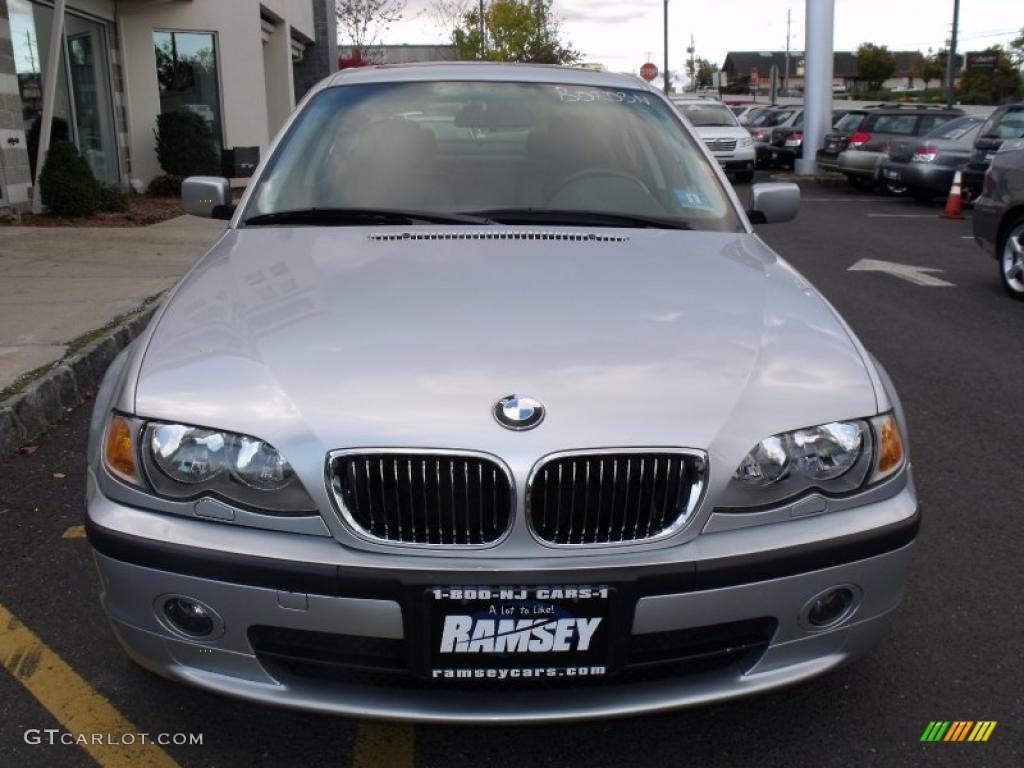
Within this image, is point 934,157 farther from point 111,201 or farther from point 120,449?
point 120,449

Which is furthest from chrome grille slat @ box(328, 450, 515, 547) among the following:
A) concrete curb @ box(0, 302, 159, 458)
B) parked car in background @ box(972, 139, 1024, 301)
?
parked car in background @ box(972, 139, 1024, 301)

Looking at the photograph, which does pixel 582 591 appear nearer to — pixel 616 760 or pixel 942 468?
pixel 616 760

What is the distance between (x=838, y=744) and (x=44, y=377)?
13.5ft

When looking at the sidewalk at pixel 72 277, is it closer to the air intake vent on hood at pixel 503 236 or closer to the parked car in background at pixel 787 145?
the air intake vent on hood at pixel 503 236

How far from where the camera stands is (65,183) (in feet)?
38.9

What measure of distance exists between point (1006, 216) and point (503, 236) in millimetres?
6692

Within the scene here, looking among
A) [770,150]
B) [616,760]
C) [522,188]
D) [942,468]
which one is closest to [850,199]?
[770,150]

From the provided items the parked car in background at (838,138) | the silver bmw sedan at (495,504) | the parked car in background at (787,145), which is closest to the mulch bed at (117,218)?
the silver bmw sedan at (495,504)

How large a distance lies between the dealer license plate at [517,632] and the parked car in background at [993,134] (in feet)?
43.8

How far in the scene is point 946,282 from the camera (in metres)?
9.13

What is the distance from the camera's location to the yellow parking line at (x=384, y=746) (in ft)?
7.72

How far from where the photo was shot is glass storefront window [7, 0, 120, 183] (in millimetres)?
13031

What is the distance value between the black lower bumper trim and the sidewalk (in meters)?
3.23

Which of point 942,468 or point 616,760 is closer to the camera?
point 616,760
